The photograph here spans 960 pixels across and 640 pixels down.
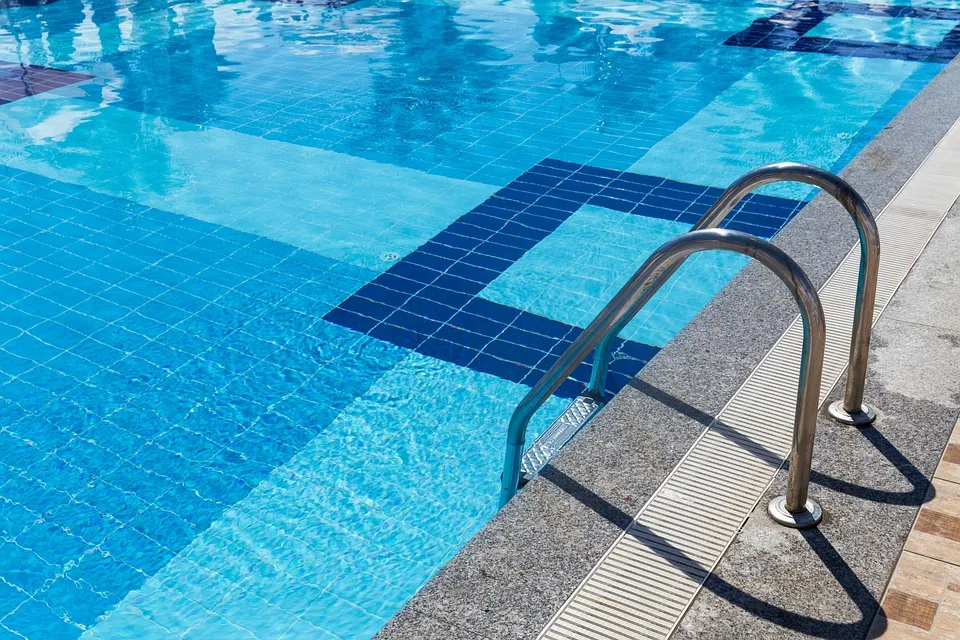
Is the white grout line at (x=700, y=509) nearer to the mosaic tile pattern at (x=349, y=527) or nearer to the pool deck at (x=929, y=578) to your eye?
the pool deck at (x=929, y=578)

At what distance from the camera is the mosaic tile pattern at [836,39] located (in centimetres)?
1038

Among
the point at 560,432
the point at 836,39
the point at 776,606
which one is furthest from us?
the point at 836,39

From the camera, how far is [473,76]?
32.6 ft

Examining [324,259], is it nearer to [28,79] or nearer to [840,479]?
[840,479]

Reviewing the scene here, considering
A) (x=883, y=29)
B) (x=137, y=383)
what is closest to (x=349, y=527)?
(x=137, y=383)

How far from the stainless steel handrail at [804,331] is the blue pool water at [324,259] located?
5.15 ft

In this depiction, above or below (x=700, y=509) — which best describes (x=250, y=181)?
below

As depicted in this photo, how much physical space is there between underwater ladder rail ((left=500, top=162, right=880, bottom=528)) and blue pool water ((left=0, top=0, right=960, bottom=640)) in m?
1.33

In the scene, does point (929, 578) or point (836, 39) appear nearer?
point (929, 578)

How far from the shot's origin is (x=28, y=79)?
9.94 metres

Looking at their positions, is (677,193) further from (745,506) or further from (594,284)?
(745,506)

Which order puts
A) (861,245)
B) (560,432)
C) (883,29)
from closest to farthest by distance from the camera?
(861,245) → (560,432) → (883,29)

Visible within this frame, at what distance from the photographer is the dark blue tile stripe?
514cm

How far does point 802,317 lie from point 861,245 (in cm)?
68
